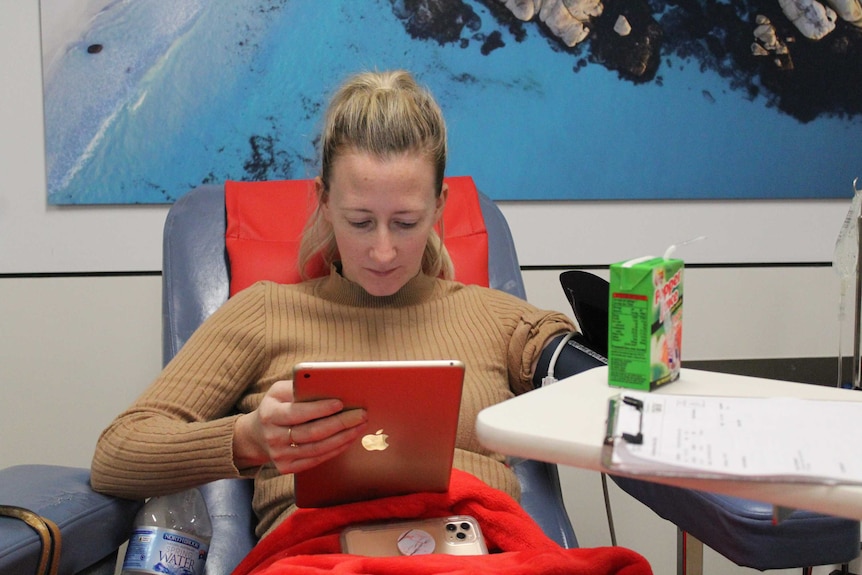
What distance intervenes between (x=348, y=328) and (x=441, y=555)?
0.46m

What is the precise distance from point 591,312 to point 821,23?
4.04 feet

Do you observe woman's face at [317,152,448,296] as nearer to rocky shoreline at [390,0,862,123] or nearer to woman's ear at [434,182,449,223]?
woman's ear at [434,182,449,223]

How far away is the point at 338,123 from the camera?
3.98ft

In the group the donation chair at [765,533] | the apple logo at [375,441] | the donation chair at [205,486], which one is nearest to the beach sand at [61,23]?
the donation chair at [205,486]

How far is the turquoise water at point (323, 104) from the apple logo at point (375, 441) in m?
0.97

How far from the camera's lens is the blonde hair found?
118cm

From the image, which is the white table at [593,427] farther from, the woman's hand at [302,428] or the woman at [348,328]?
the woman at [348,328]

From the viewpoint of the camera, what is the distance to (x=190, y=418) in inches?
44.2

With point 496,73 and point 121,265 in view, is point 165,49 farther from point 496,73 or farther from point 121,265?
point 496,73

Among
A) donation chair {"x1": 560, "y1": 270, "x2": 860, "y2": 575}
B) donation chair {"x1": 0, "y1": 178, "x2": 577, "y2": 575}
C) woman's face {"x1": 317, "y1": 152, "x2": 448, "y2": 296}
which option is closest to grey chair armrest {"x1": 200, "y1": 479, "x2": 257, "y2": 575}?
donation chair {"x1": 0, "y1": 178, "x2": 577, "y2": 575}

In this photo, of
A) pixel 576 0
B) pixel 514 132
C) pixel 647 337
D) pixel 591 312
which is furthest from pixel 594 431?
pixel 576 0

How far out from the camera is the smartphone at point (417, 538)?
958mm

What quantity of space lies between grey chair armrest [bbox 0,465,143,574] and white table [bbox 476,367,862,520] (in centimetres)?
52

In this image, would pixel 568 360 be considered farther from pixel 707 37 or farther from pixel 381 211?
pixel 707 37
